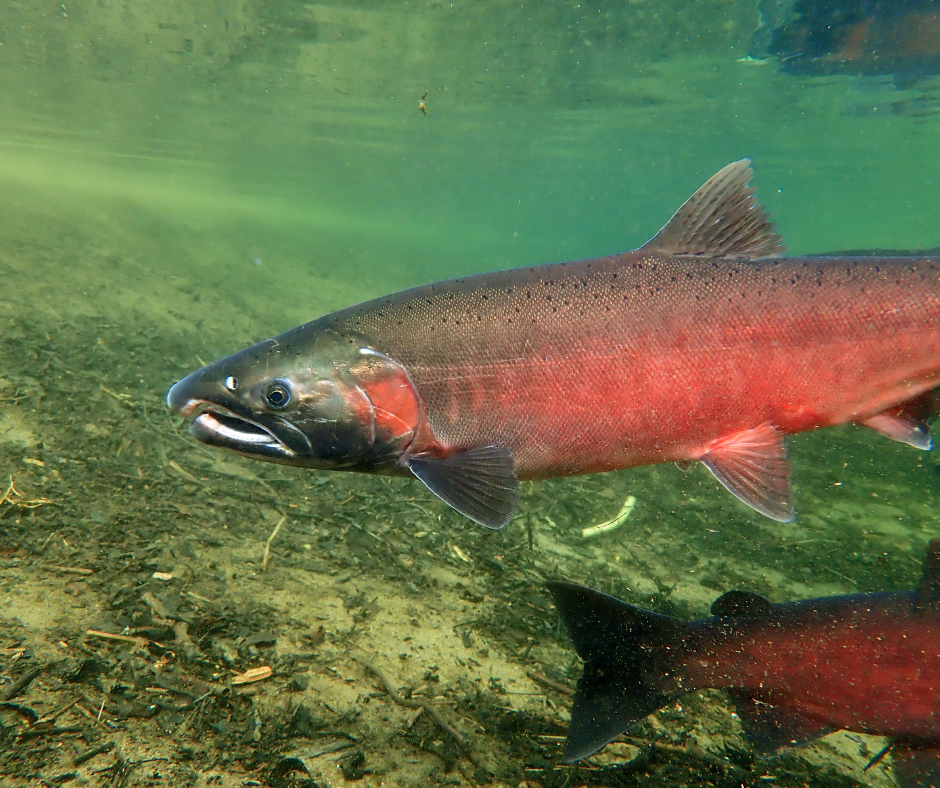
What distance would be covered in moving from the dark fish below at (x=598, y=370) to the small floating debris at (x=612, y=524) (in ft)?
8.72

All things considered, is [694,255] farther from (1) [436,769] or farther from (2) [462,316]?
(1) [436,769]

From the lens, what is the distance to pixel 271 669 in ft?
8.34

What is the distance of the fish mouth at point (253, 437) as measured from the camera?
238cm

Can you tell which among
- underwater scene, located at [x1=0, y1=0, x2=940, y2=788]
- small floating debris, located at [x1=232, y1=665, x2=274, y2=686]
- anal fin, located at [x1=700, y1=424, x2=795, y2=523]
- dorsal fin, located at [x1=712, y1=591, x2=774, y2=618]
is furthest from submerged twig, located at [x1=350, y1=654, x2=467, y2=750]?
anal fin, located at [x1=700, y1=424, x2=795, y2=523]

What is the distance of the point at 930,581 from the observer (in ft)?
8.26

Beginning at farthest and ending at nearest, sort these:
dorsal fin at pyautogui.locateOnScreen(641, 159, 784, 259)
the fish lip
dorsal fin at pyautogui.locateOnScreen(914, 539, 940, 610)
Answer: dorsal fin at pyautogui.locateOnScreen(641, 159, 784, 259) < dorsal fin at pyautogui.locateOnScreen(914, 539, 940, 610) < the fish lip

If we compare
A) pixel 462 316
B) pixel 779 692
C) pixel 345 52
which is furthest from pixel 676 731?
pixel 345 52

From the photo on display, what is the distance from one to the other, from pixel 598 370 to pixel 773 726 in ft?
6.17

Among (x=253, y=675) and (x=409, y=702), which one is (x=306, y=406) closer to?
(x=253, y=675)

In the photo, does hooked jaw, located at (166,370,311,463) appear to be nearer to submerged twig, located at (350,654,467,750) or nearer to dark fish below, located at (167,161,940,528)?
dark fish below, located at (167,161,940,528)

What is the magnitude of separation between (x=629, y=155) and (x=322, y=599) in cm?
4138

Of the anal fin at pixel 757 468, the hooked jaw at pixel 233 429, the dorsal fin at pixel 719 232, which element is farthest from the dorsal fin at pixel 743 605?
the hooked jaw at pixel 233 429

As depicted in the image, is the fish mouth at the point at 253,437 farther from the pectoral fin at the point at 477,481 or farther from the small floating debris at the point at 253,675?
the small floating debris at the point at 253,675

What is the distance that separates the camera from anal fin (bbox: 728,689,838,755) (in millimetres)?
2328
